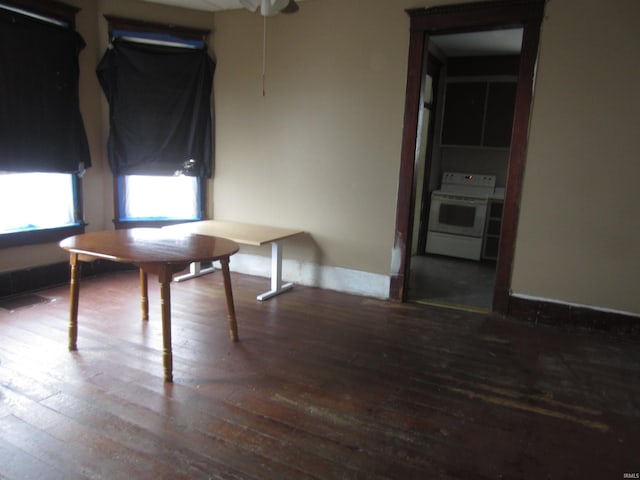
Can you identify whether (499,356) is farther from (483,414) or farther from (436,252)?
(436,252)

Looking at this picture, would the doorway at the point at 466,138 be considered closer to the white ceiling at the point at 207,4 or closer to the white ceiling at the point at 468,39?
the white ceiling at the point at 468,39

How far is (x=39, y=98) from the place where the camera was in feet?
12.4

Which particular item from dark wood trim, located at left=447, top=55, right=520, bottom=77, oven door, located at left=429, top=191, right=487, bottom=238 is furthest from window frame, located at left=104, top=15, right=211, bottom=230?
dark wood trim, located at left=447, top=55, right=520, bottom=77

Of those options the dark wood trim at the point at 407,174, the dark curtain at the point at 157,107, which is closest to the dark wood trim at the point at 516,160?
the dark wood trim at the point at 407,174

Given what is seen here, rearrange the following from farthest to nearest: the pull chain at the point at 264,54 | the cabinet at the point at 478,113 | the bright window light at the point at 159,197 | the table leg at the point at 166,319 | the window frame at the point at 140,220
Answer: the cabinet at the point at 478,113 < the bright window light at the point at 159,197 < the window frame at the point at 140,220 < the pull chain at the point at 264,54 < the table leg at the point at 166,319

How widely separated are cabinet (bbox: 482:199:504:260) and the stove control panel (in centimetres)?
39

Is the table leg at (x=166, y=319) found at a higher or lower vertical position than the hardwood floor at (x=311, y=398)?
higher

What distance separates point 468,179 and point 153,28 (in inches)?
166

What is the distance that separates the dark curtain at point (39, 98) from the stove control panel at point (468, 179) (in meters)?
4.45

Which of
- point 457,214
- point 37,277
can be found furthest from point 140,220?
point 457,214

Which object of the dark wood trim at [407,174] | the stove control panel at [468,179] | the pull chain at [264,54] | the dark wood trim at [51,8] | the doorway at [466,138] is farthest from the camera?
the stove control panel at [468,179]

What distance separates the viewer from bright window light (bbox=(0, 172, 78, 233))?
375 centimetres

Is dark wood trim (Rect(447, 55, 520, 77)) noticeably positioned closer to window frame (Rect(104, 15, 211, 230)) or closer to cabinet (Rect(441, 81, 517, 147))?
cabinet (Rect(441, 81, 517, 147))

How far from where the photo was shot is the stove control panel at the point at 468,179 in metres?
5.93
